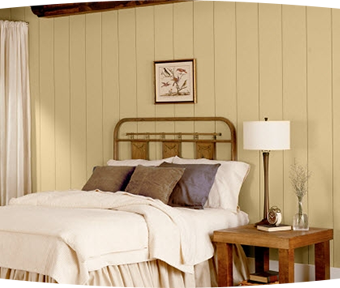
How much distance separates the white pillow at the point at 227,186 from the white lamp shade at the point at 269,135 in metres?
0.48

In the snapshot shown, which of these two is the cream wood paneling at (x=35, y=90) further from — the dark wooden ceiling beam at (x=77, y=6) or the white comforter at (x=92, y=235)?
the white comforter at (x=92, y=235)

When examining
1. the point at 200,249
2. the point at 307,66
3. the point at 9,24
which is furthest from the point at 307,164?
the point at 9,24

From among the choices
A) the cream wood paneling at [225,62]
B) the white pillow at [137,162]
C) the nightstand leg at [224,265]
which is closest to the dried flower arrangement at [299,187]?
the nightstand leg at [224,265]

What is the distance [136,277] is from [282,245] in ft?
3.41

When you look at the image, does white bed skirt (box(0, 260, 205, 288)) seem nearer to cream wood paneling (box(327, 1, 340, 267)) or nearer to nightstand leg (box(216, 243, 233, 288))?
nightstand leg (box(216, 243, 233, 288))

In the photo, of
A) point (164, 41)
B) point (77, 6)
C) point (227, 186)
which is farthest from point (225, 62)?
point (77, 6)

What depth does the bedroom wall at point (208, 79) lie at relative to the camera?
5652 millimetres

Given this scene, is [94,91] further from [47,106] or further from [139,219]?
[139,219]

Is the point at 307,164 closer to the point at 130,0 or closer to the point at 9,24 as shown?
the point at 130,0

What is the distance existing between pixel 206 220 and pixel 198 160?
2.66 feet

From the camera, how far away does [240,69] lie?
20.0ft

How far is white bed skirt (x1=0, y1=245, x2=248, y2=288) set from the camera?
15.2 ft

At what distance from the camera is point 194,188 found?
5750 millimetres

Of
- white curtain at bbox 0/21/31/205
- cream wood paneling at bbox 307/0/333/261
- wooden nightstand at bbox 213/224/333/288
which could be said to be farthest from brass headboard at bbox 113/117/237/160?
white curtain at bbox 0/21/31/205
